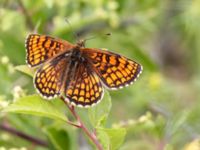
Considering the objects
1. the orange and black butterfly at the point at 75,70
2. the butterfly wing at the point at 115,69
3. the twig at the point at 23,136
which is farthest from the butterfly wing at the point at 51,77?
the twig at the point at 23,136

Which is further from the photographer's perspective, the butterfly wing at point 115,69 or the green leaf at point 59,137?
the green leaf at point 59,137

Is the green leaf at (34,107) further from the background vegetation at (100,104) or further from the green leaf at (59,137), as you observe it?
the green leaf at (59,137)

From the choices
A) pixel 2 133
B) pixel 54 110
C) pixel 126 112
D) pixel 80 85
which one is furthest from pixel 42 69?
pixel 126 112

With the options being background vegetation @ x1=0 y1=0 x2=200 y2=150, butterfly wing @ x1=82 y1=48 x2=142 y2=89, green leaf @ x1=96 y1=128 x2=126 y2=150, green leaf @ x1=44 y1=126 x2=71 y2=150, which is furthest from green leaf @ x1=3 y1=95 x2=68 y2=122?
green leaf @ x1=44 y1=126 x2=71 y2=150

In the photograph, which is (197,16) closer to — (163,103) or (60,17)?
(163,103)

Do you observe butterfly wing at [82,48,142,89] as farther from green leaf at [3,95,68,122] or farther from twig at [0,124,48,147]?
twig at [0,124,48,147]

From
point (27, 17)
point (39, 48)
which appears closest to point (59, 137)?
point (39, 48)
